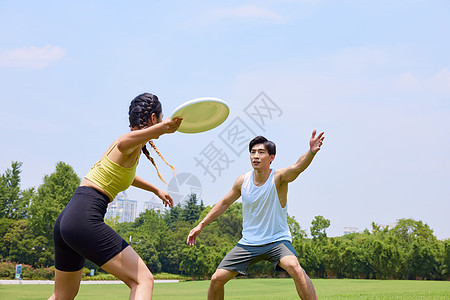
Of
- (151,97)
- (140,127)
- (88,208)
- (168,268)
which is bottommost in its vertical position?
(168,268)

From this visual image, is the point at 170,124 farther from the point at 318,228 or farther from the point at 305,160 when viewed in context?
the point at 318,228

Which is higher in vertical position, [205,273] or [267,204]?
[267,204]

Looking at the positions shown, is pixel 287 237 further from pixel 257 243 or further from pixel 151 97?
pixel 151 97

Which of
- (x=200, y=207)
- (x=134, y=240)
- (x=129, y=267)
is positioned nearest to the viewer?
(x=129, y=267)

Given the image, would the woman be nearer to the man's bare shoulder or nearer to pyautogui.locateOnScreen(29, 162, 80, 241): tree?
the man's bare shoulder

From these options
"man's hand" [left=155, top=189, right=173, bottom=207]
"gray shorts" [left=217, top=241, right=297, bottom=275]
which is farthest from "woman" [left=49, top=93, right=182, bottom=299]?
"gray shorts" [left=217, top=241, right=297, bottom=275]

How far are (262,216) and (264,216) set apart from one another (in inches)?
1.1

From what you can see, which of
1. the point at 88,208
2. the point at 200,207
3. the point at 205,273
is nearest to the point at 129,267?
the point at 88,208

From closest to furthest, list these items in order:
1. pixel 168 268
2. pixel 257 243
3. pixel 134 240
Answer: pixel 257 243 < pixel 134 240 < pixel 168 268

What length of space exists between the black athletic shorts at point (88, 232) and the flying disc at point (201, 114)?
0.96m

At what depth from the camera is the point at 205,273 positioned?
1185 inches

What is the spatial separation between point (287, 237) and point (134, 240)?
33644mm

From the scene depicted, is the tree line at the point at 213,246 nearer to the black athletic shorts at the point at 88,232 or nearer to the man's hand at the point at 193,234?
the man's hand at the point at 193,234

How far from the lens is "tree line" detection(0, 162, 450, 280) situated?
25.9 m
